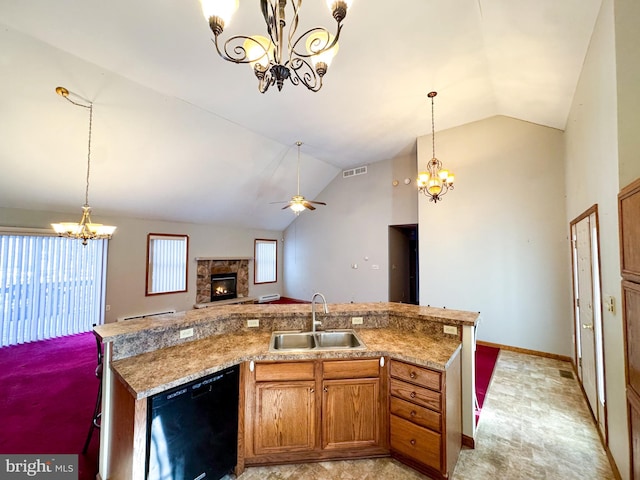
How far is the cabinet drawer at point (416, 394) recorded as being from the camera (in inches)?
71.9

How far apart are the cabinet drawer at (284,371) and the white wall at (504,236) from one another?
3870 millimetres

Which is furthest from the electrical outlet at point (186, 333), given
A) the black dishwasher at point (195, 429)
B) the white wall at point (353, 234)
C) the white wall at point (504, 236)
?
the white wall at point (353, 234)

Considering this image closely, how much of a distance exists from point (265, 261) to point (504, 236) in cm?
650

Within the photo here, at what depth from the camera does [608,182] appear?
1.96m

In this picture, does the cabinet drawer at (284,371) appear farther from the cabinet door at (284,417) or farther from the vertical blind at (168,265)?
the vertical blind at (168,265)

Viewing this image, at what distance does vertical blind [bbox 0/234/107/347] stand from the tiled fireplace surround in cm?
206

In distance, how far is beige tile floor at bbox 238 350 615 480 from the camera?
1.93 meters

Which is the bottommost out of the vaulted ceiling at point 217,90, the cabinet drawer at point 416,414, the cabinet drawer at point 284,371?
the cabinet drawer at point 416,414

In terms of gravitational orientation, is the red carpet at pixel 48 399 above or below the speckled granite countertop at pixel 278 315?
below

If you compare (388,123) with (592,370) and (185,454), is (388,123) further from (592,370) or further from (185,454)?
(185,454)

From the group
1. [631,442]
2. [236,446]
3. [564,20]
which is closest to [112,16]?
[236,446]

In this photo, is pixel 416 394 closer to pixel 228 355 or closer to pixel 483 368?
pixel 228 355

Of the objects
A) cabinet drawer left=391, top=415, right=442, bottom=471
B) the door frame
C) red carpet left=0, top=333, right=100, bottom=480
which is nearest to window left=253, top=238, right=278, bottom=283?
red carpet left=0, top=333, right=100, bottom=480

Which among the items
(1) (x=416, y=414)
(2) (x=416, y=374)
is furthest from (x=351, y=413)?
(2) (x=416, y=374)
